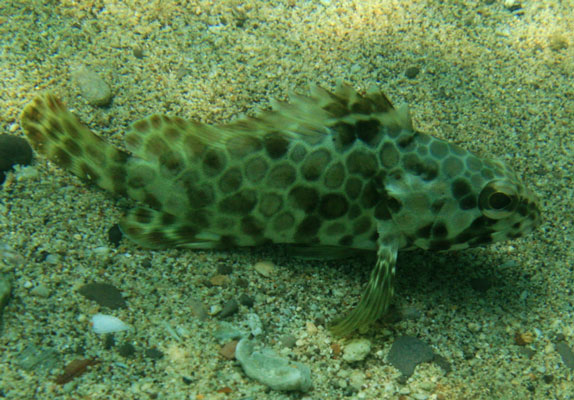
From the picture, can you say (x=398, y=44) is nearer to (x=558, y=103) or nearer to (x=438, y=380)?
(x=558, y=103)

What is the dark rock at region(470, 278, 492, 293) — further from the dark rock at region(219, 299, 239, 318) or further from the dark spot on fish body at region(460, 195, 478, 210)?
the dark rock at region(219, 299, 239, 318)

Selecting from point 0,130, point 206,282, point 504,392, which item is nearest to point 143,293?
point 206,282

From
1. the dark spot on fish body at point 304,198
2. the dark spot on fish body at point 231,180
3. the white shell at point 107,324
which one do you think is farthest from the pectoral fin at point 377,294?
the white shell at point 107,324

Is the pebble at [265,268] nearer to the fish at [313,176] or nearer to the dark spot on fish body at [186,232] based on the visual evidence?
the fish at [313,176]

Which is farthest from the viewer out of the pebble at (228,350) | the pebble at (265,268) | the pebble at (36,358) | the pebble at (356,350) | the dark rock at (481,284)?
the dark rock at (481,284)

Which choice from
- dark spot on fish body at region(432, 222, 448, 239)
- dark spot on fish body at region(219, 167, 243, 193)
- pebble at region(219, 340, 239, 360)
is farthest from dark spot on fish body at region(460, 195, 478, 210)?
pebble at region(219, 340, 239, 360)

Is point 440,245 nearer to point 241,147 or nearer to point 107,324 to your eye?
point 241,147
